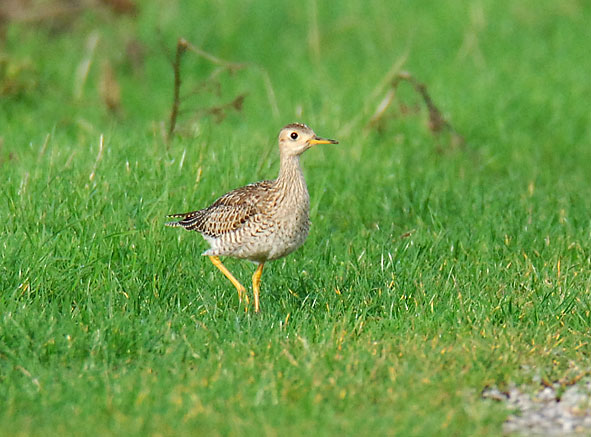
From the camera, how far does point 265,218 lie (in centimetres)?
742

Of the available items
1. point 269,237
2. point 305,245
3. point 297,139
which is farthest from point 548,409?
point 305,245

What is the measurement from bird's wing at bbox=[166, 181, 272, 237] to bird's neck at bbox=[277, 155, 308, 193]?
0.17 m

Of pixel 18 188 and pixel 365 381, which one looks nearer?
pixel 365 381

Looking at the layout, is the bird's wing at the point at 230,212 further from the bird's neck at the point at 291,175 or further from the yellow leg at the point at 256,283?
the yellow leg at the point at 256,283

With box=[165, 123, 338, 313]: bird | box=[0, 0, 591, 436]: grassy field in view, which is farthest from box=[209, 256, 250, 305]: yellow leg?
box=[0, 0, 591, 436]: grassy field

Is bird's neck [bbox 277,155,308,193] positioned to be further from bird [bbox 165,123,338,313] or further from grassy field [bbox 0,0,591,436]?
grassy field [bbox 0,0,591,436]

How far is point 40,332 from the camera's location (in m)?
6.41

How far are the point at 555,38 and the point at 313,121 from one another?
5629 millimetres

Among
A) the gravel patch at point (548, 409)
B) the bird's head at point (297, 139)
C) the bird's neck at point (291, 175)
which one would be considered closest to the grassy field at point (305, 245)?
the gravel patch at point (548, 409)

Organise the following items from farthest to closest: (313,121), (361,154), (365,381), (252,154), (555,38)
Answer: (555,38) → (313,121) → (361,154) → (252,154) → (365,381)

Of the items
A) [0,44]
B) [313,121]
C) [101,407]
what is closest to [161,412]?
[101,407]

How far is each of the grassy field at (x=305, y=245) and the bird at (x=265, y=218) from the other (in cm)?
33

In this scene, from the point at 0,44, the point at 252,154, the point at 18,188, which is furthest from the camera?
the point at 0,44

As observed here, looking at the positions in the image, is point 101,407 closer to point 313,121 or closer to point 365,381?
point 365,381
